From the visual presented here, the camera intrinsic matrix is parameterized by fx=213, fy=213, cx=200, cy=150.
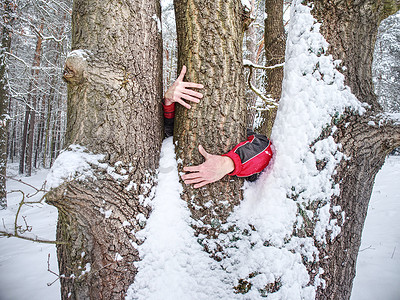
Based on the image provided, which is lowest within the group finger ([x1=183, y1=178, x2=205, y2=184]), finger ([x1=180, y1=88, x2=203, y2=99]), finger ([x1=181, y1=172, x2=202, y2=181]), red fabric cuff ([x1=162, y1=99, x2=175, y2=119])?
finger ([x1=183, y1=178, x2=205, y2=184])

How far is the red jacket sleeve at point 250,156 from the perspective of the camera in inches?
57.5

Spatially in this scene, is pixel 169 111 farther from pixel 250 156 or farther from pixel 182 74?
pixel 250 156

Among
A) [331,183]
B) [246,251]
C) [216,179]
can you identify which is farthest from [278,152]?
[246,251]

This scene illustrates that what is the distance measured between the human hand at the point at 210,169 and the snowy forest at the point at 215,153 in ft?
0.18


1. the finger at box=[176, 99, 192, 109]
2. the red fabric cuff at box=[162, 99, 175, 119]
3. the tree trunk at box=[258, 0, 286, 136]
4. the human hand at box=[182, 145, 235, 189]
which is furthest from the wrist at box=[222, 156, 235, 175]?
the tree trunk at box=[258, 0, 286, 136]

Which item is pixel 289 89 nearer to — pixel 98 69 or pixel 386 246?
pixel 98 69

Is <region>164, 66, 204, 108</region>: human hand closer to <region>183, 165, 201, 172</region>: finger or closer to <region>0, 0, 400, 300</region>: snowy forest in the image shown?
<region>0, 0, 400, 300</region>: snowy forest

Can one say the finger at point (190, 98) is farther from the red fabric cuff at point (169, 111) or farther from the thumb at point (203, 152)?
the thumb at point (203, 152)

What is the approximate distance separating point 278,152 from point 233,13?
105 centimetres

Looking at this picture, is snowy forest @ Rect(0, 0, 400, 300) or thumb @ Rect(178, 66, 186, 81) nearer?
snowy forest @ Rect(0, 0, 400, 300)

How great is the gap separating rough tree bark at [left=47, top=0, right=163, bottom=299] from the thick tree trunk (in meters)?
0.31

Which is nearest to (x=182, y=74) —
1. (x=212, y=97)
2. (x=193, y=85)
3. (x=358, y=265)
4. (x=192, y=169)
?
(x=193, y=85)

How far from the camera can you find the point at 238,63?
5.16ft

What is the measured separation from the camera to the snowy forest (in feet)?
4.29
